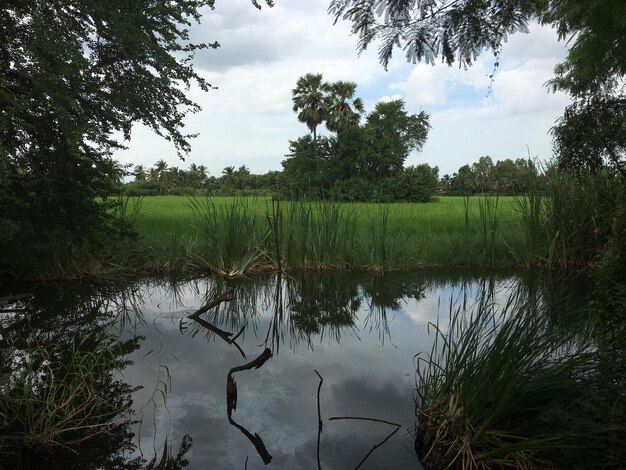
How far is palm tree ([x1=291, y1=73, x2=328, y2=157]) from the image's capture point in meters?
44.4

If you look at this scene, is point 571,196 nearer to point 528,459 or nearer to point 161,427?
point 528,459

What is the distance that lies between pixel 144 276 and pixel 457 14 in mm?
6304

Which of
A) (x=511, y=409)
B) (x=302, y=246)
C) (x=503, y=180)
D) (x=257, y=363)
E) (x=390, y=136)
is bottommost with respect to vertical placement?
(x=257, y=363)

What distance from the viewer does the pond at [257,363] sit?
2465 mm

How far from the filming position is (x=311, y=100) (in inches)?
1770

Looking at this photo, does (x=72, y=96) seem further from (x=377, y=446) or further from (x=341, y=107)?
(x=341, y=107)

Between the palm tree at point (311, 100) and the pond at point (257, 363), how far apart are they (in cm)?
3951

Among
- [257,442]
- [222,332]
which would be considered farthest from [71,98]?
[257,442]

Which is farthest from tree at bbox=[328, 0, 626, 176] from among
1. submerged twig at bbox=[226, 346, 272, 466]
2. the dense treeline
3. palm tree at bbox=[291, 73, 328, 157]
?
palm tree at bbox=[291, 73, 328, 157]

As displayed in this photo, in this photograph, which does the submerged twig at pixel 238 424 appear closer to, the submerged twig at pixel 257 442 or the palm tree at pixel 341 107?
the submerged twig at pixel 257 442

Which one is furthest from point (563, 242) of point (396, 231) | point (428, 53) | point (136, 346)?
point (136, 346)

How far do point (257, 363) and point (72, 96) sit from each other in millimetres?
3614

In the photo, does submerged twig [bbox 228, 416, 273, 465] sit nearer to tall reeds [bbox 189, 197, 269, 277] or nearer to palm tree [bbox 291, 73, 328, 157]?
tall reeds [bbox 189, 197, 269, 277]

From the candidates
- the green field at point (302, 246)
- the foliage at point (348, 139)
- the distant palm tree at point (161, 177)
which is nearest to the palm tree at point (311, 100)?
the foliage at point (348, 139)
